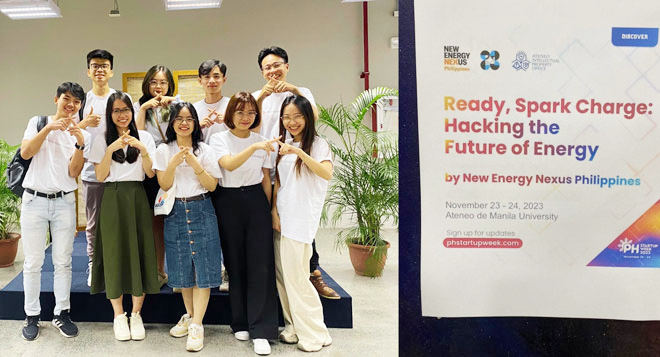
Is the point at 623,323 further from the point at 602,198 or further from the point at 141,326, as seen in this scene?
the point at 141,326

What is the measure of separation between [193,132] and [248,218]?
2.11 ft

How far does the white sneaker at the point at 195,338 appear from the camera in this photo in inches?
129

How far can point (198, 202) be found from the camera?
3.25m

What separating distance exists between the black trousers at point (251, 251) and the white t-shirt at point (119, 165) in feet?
1.66

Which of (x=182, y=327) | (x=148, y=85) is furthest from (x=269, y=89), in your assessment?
(x=182, y=327)

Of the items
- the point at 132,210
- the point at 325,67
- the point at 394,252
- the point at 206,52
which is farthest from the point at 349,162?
the point at 206,52

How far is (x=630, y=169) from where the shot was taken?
57.1 inches

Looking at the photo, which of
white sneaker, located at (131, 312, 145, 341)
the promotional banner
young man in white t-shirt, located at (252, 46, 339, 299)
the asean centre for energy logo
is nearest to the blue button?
the promotional banner

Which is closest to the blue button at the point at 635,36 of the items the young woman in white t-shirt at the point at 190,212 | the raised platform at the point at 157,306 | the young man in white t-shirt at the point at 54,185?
the young woman in white t-shirt at the point at 190,212

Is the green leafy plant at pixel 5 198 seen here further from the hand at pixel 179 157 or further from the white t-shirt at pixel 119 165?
the hand at pixel 179 157

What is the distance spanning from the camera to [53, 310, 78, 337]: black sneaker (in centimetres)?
346

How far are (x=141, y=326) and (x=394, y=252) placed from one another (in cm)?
332

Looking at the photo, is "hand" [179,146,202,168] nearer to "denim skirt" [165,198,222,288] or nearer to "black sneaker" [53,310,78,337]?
"denim skirt" [165,198,222,288]

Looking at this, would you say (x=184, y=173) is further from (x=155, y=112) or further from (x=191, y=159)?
(x=155, y=112)
